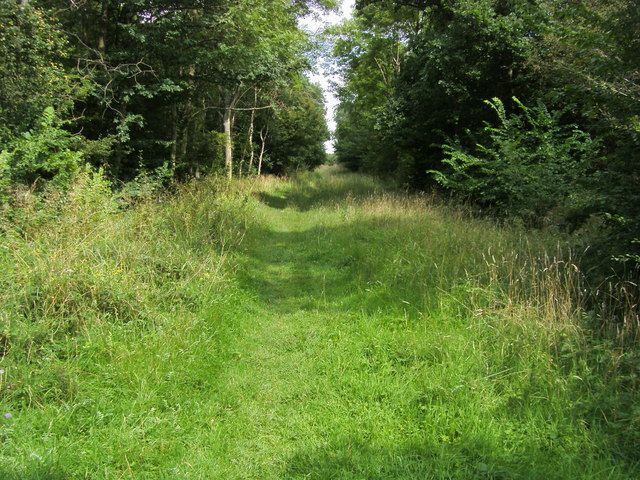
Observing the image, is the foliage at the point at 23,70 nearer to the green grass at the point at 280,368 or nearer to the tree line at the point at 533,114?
the green grass at the point at 280,368

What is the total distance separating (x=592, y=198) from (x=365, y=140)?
22696 mm

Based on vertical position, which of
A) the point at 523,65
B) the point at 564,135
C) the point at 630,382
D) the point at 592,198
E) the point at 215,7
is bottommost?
the point at 630,382

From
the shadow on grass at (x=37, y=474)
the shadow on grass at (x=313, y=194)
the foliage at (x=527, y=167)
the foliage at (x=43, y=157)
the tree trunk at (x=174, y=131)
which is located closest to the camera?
the shadow on grass at (x=37, y=474)

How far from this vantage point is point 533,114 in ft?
39.7

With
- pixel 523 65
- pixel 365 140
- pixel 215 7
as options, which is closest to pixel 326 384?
pixel 215 7

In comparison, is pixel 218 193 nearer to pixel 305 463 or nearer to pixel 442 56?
pixel 442 56

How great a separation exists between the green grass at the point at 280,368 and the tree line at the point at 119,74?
251 centimetres

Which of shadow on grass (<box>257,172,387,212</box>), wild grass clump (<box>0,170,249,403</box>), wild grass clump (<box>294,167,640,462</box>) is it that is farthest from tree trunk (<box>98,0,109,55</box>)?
wild grass clump (<box>294,167,640,462</box>)

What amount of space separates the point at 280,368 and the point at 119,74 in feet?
30.5

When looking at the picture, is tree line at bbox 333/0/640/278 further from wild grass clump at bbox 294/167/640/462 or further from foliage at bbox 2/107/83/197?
foliage at bbox 2/107/83/197

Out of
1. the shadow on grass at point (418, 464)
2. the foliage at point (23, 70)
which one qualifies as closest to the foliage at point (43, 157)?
the foliage at point (23, 70)

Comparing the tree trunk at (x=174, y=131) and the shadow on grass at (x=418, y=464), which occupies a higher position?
the tree trunk at (x=174, y=131)

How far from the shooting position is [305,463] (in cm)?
303

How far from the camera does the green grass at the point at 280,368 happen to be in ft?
9.71
